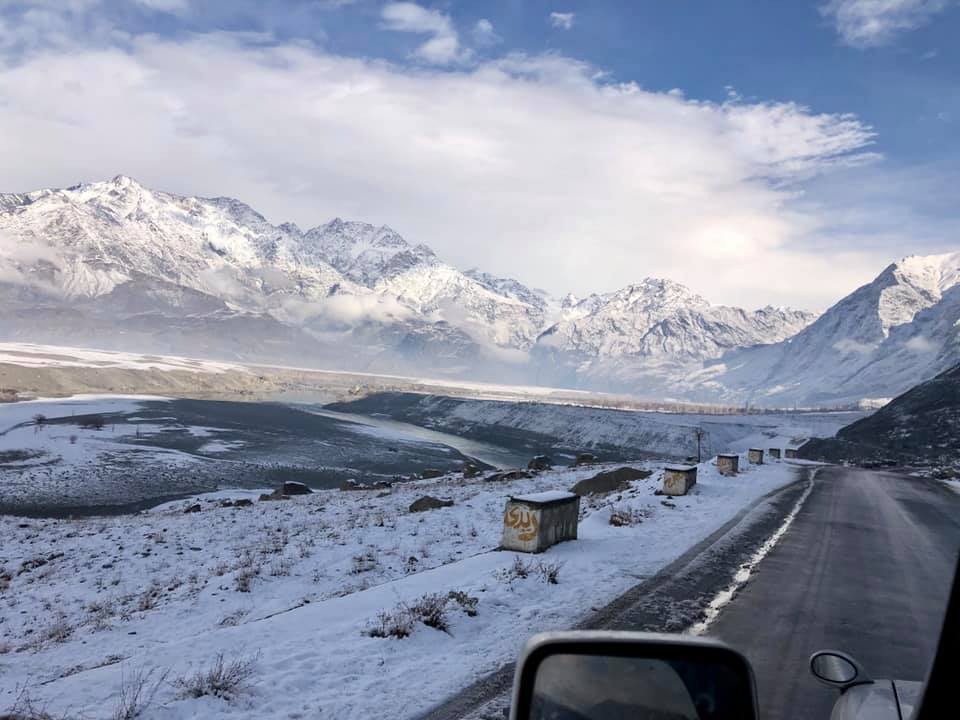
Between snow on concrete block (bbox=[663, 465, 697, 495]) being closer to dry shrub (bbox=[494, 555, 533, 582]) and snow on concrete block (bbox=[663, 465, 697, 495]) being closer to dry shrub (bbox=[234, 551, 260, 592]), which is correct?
dry shrub (bbox=[494, 555, 533, 582])

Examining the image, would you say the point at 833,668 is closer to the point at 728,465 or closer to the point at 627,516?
the point at 627,516

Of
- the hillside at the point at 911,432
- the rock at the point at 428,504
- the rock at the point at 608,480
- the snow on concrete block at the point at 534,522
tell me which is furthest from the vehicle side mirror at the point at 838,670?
the hillside at the point at 911,432

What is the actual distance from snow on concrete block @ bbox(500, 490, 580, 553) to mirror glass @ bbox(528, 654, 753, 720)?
33.3 feet


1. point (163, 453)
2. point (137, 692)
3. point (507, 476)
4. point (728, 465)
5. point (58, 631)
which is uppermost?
point (137, 692)

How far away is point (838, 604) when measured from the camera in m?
A: 9.27

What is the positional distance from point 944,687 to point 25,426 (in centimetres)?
8473

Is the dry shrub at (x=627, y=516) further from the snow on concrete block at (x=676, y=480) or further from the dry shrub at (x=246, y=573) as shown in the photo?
the dry shrub at (x=246, y=573)

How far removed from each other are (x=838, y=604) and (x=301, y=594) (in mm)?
9666

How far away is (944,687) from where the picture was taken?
1.80 m

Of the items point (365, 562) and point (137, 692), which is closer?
point (137, 692)

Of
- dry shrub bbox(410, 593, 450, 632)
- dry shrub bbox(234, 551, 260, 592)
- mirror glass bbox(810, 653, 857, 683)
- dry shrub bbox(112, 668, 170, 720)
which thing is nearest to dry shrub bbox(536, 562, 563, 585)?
dry shrub bbox(410, 593, 450, 632)

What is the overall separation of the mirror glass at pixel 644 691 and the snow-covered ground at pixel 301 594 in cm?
373

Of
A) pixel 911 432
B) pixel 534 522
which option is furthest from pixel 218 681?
pixel 911 432

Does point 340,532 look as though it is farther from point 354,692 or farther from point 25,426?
point 25,426
